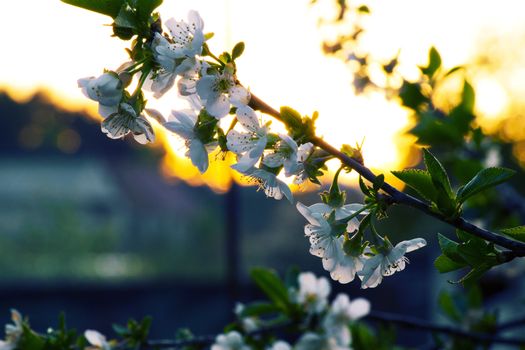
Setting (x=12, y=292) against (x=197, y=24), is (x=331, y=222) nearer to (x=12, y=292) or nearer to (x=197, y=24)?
(x=197, y=24)

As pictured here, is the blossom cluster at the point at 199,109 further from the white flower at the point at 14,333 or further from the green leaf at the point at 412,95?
the green leaf at the point at 412,95

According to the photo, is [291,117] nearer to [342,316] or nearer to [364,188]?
[364,188]

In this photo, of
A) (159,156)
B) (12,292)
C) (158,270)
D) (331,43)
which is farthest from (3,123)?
(331,43)

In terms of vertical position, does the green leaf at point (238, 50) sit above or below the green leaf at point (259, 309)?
above

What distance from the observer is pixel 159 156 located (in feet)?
65.2

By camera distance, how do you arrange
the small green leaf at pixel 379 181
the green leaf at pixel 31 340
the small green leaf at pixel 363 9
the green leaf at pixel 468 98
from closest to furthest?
the small green leaf at pixel 379 181 → the green leaf at pixel 31 340 → the small green leaf at pixel 363 9 → the green leaf at pixel 468 98

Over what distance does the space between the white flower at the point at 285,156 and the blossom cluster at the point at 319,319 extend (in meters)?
0.71

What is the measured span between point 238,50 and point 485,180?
338 mm

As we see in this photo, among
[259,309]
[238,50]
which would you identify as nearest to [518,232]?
[238,50]

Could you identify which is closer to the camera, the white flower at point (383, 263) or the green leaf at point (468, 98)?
the white flower at point (383, 263)

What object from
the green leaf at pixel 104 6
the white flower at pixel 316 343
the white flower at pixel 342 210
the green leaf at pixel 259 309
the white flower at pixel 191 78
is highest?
the green leaf at pixel 104 6

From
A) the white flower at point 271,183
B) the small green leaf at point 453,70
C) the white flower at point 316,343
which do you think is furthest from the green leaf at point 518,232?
the small green leaf at point 453,70

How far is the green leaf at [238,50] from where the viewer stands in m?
0.81

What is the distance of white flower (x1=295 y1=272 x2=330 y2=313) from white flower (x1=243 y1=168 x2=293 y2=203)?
0.77m
